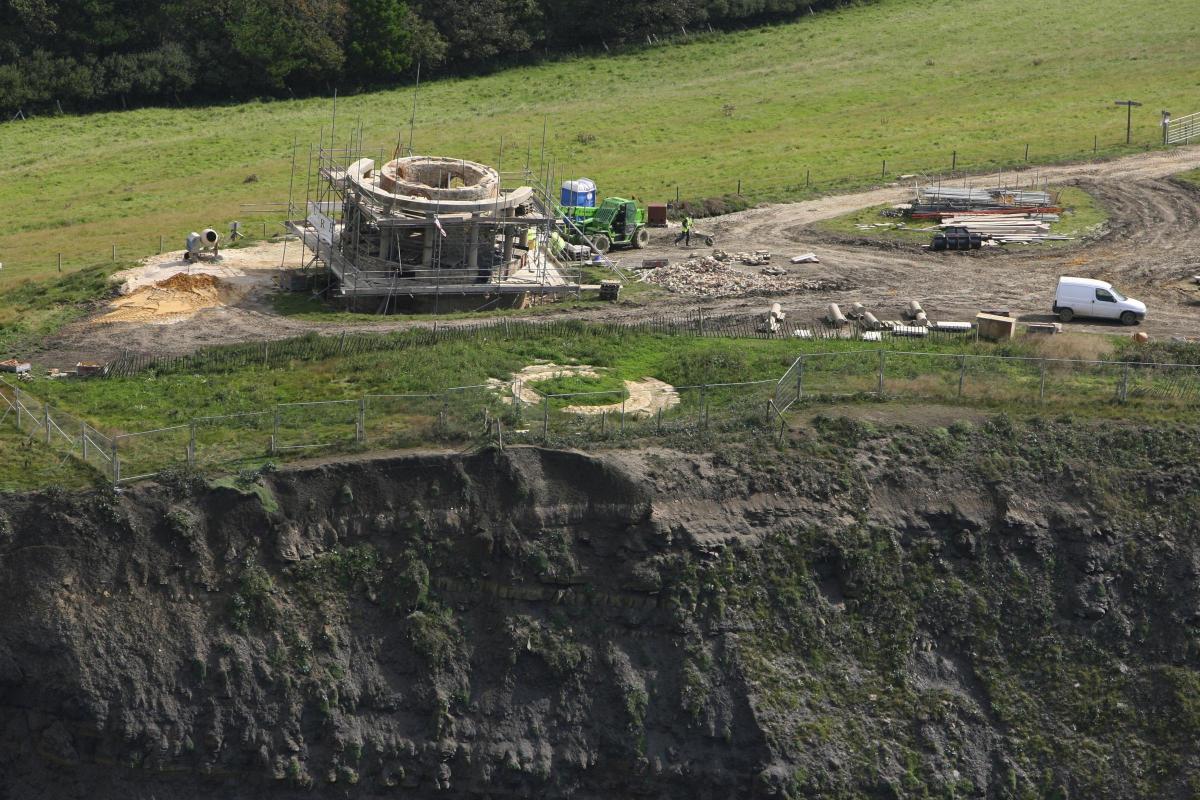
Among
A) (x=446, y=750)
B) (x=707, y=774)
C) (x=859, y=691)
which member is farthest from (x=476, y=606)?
(x=859, y=691)

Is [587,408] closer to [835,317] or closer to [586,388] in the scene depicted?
[586,388]

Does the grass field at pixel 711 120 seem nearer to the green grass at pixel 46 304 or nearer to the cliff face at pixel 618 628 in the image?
the green grass at pixel 46 304

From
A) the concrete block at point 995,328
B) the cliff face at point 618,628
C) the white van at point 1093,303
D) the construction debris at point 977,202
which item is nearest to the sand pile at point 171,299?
the cliff face at point 618,628

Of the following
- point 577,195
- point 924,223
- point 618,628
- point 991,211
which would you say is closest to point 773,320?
point 577,195

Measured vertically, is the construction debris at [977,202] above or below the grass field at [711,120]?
below

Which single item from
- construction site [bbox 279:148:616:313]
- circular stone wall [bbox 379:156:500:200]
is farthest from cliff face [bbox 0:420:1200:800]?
circular stone wall [bbox 379:156:500:200]

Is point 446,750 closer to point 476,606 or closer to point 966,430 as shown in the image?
point 476,606
